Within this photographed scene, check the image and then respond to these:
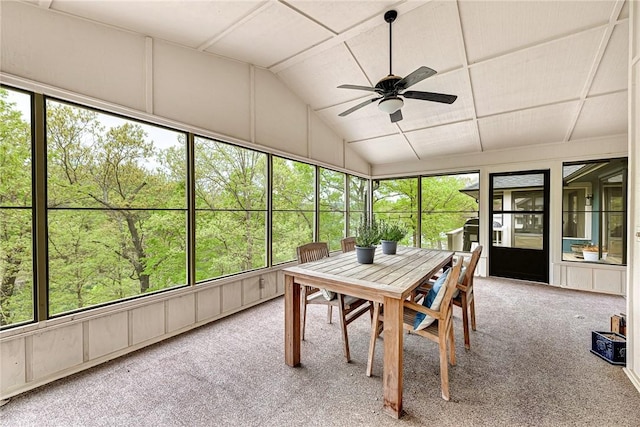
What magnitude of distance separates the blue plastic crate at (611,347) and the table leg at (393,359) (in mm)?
2110

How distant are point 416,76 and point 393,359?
228 cm

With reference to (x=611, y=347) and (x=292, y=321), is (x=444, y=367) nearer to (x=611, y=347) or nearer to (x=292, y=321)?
(x=292, y=321)

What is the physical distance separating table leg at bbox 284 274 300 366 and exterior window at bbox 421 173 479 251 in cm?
471

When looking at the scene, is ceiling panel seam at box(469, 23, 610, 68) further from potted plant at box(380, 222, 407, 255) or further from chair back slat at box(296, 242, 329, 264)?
chair back slat at box(296, 242, 329, 264)

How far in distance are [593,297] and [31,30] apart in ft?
24.4

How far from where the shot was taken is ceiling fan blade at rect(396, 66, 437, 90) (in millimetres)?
2178

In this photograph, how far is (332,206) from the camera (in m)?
5.62

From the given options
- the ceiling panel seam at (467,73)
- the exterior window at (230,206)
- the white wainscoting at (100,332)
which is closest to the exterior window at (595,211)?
the ceiling panel seam at (467,73)

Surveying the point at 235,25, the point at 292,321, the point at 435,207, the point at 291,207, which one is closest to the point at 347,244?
the point at 291,207

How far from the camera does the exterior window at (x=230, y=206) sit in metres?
3.64

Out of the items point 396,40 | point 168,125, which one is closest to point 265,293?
point 168,125

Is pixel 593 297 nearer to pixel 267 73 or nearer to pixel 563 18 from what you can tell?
pixel 563 18

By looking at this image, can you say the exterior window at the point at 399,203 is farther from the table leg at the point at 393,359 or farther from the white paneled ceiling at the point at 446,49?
the table leg at the point at 393,359

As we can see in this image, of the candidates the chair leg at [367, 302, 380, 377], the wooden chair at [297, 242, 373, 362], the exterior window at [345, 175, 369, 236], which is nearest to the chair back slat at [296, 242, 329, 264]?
the wooden chair at [297, 242, 373, 362]
